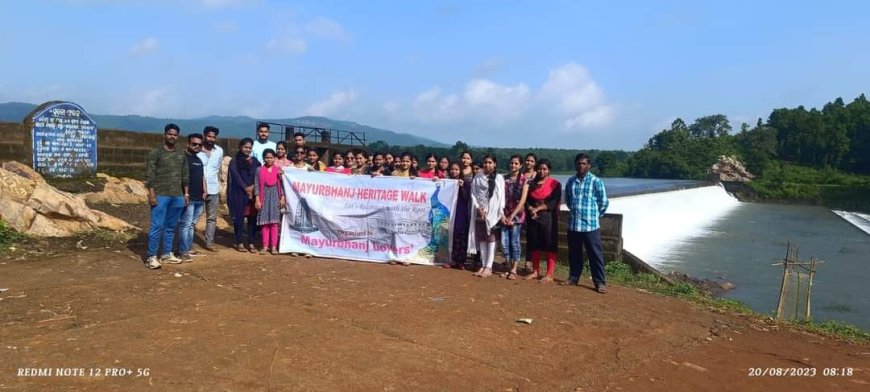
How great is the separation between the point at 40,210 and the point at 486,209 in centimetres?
581

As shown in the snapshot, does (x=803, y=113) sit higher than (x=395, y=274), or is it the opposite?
(x=803, y=113)

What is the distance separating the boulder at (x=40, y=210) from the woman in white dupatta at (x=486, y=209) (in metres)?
5.09

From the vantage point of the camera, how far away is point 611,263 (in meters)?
9.56

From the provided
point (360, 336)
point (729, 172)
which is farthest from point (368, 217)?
point (729, 172)

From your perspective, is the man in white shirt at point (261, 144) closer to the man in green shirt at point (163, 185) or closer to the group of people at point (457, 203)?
the group of people at point (457, 203)

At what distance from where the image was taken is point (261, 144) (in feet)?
25.5

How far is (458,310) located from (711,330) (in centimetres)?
235

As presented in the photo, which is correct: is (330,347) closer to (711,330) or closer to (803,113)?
(711,330)

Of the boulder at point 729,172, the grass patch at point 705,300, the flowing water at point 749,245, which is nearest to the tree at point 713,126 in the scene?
the boulder at point 729,172

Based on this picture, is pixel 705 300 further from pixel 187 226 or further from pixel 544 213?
pixel 187 226

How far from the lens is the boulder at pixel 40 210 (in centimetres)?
687

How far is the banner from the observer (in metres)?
7.28

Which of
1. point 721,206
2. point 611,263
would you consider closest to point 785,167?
point 721,206

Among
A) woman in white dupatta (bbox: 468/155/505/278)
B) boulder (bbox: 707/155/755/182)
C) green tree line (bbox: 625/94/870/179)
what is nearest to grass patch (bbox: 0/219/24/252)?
woman in white dupatta (bbox: 468/155/505/278)
